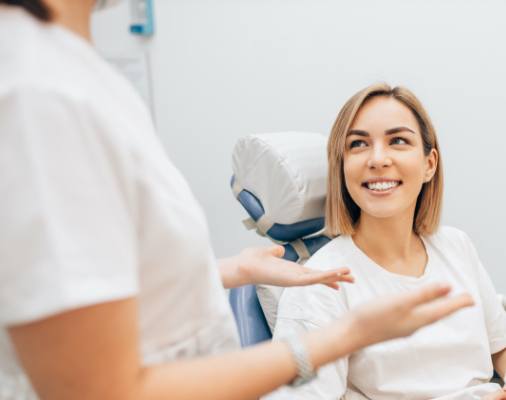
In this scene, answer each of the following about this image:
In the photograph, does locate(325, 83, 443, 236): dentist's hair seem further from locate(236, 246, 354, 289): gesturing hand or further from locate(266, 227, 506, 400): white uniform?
locate(236, 246, 354, 289): gesturing hand

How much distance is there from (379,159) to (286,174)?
10.4 inches

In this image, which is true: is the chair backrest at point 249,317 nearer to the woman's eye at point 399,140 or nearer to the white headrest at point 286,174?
the white headrest at point 286,174

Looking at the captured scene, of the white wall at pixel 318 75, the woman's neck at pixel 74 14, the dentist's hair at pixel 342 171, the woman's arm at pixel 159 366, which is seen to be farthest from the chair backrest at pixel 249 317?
the woman's neck at pixel 74 14

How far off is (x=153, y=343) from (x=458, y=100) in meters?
1.78

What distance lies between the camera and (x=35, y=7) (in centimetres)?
48

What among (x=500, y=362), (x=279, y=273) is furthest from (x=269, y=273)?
(x=500, y=362)

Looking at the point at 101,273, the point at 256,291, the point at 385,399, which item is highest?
the point at 101,273

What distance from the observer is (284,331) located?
1257 mm

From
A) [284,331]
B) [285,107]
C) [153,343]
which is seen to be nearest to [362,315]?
[153,343]

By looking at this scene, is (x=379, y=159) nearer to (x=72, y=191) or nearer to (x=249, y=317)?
(x=249, y=317)

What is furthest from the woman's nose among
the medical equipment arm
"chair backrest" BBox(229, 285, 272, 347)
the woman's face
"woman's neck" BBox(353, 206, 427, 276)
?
the medical equipment arm

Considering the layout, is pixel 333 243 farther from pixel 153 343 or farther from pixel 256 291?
pixel 153 343

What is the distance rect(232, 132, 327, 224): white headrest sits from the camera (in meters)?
1.48

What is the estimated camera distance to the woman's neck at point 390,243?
140 centimetres
